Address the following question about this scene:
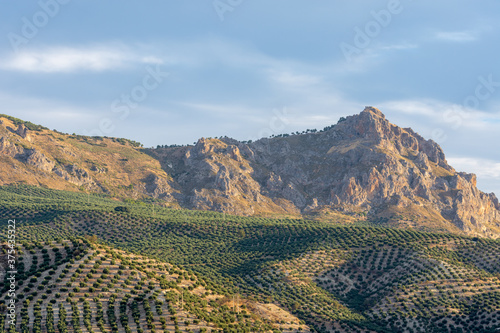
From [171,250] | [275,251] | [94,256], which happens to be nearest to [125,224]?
[171,250]

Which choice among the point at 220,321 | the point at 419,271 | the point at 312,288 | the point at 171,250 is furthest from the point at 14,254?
the point at 419,271

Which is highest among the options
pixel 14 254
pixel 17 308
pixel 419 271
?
pixel 419 271

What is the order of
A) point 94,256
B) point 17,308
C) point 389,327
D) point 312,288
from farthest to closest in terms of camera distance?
point 312,288 < point 389,327 < point 94,256 < point 17,308

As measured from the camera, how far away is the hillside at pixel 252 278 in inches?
3246

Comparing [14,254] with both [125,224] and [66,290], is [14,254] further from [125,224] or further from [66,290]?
[125,224]

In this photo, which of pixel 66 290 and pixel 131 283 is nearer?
pixel 66 290

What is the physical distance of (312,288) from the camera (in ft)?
444

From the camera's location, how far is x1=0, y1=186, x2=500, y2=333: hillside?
270 ft

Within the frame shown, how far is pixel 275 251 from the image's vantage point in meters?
164

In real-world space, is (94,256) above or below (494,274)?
below

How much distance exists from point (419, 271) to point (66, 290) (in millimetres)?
92527

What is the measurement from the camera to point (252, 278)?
455 feet

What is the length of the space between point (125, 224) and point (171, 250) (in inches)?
1302

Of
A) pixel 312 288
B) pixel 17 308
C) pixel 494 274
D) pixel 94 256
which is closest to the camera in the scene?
pixel 17 308
